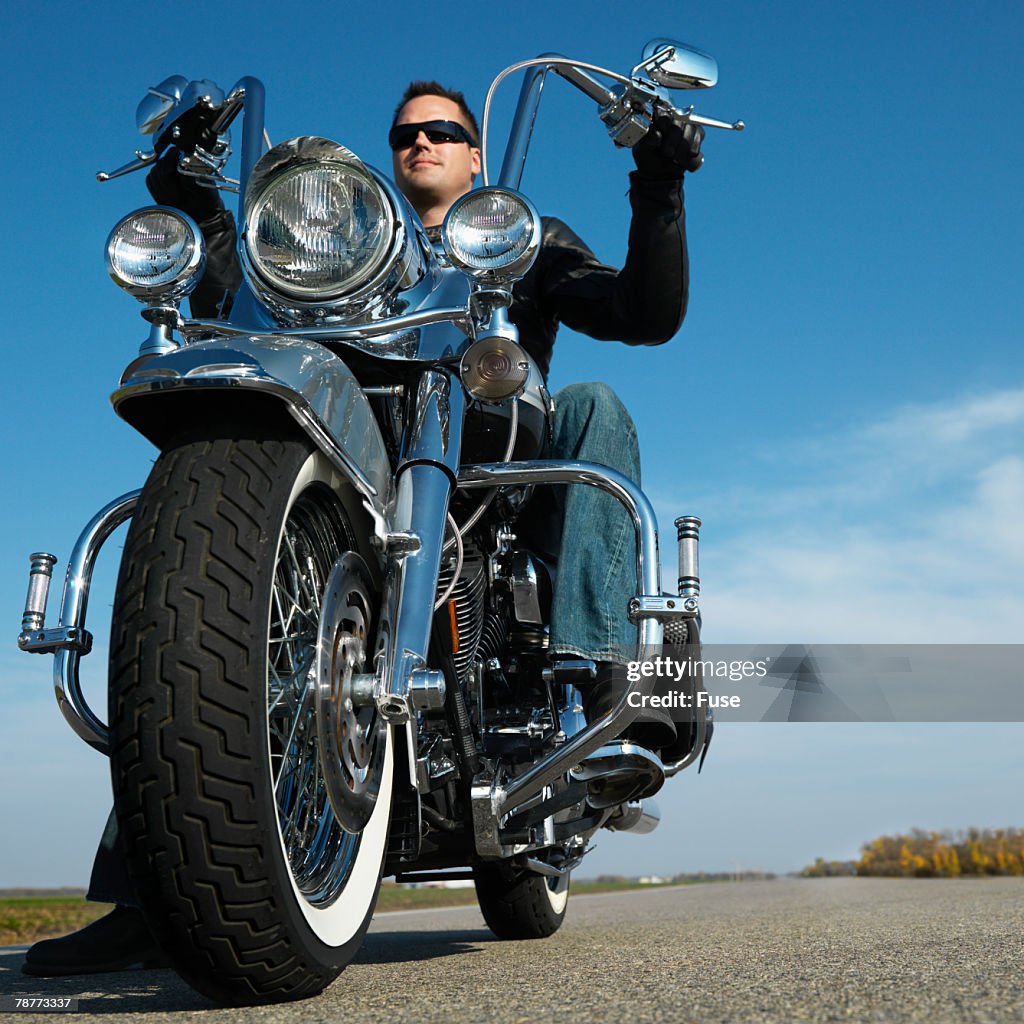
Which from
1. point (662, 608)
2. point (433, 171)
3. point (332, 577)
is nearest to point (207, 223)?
point (433, 171)

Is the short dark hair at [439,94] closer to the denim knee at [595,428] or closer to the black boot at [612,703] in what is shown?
the denim knee at [595,428]

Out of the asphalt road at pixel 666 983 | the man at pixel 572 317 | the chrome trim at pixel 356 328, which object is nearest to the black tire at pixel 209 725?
the asphalt road at pixel 666 983

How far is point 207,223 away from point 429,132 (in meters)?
0.70

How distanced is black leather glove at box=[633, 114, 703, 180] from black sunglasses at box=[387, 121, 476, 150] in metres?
0.81

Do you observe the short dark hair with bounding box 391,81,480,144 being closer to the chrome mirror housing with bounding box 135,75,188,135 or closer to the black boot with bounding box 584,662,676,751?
the chrome mirror housing with bounding box 135,75,188,135

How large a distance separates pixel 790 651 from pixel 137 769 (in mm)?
2070

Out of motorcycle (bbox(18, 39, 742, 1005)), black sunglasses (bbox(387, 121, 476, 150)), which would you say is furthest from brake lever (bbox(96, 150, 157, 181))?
black sunglasses (bbox(387, 121, 476, 150))

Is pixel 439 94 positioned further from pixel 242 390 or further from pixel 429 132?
pixel 242 390

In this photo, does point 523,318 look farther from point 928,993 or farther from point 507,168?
point 928,993

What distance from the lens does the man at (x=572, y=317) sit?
2598 millimetres

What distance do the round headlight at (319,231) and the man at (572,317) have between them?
0.47 m

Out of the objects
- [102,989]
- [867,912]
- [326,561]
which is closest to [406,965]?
[102,989]

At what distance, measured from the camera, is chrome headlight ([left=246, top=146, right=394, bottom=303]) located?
2.19 m

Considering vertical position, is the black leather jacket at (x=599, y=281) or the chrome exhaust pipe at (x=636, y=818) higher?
the black leather jacket at (x=599, y=281)
